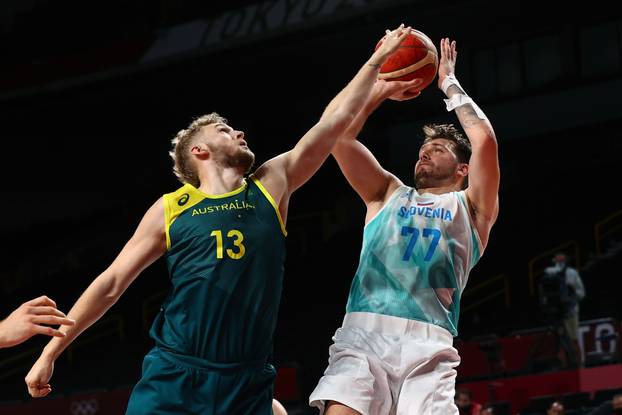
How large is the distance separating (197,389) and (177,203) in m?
0.85

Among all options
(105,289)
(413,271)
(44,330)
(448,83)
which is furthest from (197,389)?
(448,83)

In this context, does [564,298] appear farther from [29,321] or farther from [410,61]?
[29,321]

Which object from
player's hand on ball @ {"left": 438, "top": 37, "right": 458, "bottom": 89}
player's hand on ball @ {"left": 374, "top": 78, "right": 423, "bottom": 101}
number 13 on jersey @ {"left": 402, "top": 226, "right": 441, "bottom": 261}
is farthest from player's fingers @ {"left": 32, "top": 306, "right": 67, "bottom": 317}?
player's hand on ball @ {"left": 438, "top": 37, "right": 458, "bottom": 89}

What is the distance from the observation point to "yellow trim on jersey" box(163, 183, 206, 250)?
15.2 feet

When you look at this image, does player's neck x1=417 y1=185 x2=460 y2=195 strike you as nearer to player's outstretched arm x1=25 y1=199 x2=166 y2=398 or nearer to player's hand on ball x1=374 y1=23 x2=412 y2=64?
player's hand on ball x1=374 y1=23 x2=412 y2=64

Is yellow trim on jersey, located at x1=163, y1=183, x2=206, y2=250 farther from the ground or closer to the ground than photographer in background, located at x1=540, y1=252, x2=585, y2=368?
closer to the ground

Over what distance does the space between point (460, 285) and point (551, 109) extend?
17254 mm

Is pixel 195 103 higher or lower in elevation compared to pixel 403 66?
higher

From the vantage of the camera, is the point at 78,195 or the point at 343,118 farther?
the point at 78,195

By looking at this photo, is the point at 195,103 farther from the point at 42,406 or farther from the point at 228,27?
the point at 42,406

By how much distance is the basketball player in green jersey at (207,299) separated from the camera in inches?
177

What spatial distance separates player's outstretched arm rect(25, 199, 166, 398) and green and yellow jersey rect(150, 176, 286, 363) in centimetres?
6

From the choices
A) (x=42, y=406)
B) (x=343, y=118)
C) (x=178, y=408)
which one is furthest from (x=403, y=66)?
(x=42, y=406)

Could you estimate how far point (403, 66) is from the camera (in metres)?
5.82
